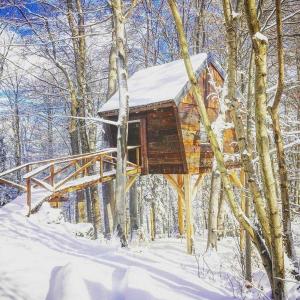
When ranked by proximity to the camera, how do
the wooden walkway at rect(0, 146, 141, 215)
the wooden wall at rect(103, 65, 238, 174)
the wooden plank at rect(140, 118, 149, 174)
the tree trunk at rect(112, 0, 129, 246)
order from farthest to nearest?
1. the wooden plank at rect(140, 118, 149, 174)
2. the wooden wall at rect(103, 65, 238, 174)
3. the tree trunk at rect(112, 0, 129, 246)
4. the wooden walkway at rect(0, 146, 141, 215)

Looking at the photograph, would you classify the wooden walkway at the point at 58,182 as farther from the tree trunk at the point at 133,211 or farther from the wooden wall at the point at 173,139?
the tree trunk at the point at 133,211

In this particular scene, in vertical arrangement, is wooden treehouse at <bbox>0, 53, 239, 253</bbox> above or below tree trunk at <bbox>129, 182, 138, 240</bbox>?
above

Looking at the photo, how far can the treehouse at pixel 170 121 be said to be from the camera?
35.5ft

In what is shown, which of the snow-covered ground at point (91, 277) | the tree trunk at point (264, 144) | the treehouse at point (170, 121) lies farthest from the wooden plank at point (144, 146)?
the tree trunk at point (264, 144)

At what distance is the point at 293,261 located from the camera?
4535 mm

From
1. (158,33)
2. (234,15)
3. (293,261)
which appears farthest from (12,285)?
(158,33)

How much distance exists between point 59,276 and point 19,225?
12.9 ft

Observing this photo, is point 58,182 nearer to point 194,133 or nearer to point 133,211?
point 194,133

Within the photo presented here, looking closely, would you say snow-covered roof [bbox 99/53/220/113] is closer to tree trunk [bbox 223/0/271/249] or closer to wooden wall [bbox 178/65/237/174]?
wooden wall [bbox 178/65/237/174]

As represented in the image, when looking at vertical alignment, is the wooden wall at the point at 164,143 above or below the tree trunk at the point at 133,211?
above

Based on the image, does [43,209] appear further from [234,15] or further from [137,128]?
[234,15]

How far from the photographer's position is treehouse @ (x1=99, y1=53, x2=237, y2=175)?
10820 mm

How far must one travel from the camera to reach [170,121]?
1111 centimetres

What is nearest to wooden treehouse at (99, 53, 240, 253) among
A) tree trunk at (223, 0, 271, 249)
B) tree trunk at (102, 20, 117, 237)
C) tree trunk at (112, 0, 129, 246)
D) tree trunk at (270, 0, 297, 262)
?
tree trunk at (102, 20, 117, 237)
